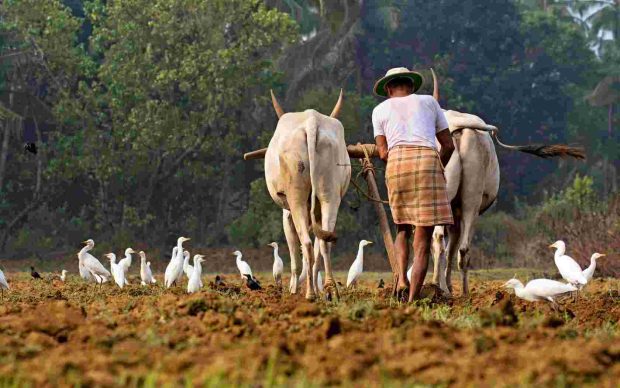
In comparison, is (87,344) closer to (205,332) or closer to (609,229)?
(205,332)

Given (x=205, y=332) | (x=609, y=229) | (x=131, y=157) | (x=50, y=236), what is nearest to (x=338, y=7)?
(x=131, y=157)

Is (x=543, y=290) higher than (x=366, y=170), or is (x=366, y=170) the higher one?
(x=366, y=170)

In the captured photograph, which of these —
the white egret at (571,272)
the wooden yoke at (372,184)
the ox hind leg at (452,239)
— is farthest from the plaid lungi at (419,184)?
the white egret at (571,272)

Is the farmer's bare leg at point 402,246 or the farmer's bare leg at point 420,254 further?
the farmer's bare leg at point 402,246

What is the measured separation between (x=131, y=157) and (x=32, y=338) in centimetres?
2499

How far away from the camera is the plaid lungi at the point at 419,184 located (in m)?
10.4

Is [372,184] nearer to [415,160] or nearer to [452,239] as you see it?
[452,239]

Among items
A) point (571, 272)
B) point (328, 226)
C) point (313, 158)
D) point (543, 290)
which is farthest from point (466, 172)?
point (571, 272)

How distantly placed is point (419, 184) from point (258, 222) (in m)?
21.8

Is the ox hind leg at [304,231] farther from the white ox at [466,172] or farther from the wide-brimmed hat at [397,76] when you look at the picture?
the wide-brimmed hat at [397,76]

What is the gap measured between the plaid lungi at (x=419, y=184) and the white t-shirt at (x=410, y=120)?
76mm

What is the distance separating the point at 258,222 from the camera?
32.2 meters

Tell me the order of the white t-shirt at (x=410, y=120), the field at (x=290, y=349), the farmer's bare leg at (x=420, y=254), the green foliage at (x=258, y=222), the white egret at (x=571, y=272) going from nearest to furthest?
the field at (x=290, y=349)
the white t-shirt at (x=410, y=120)
the farmer's bare leg at (x=420, y=254)
the white egret at (x=571, y=272)
the green foliage at (x=258, y=222)

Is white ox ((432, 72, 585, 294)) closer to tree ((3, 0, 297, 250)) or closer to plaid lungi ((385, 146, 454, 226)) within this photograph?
plaid lungi ((385, 146, 454, 226))
